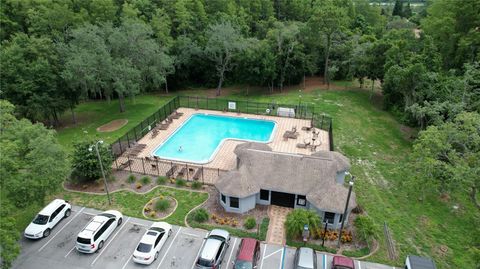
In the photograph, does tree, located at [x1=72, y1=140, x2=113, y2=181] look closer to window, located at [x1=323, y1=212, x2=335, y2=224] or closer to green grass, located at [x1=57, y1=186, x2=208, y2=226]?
green grass, located at [x1=57, y1=186, x2=208, y2=226]

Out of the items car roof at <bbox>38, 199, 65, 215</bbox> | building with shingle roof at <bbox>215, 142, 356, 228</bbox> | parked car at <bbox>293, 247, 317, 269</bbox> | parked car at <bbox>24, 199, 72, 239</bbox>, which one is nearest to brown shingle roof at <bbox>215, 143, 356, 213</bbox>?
building with shingle roof at <bbox>215, 142, 356, 228</bbox>

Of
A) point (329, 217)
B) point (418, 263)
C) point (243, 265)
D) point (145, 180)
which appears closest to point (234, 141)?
point (145, 180)

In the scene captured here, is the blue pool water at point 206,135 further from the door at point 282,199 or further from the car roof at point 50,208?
the car roof at point 50,208

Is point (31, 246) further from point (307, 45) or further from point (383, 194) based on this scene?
point (307, 45)

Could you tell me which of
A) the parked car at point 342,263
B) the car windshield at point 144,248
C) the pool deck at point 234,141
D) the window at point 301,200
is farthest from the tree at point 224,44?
the parked car at point 342,263

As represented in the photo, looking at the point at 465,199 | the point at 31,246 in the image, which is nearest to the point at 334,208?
the point at 465,199
